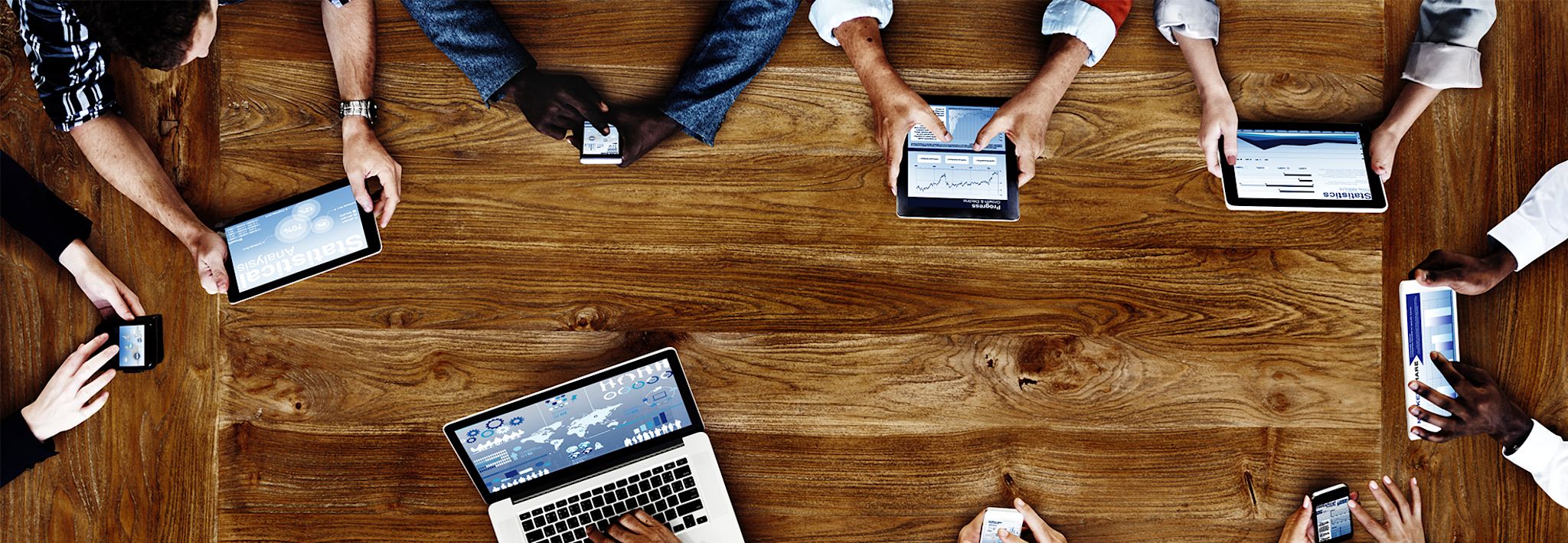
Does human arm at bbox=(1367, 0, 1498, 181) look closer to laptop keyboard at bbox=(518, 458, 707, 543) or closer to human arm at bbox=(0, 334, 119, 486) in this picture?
laptop keyboard at bbox=(518, 458, 707, 543)

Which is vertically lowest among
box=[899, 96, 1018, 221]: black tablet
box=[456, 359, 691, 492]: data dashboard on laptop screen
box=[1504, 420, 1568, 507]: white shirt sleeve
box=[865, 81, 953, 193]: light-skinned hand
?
box=[1504, 420, 1568, 507]: white shirt sleeve

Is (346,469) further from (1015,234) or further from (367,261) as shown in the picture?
(1015,234)

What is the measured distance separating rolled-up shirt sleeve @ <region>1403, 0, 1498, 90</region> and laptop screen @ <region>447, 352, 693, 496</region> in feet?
5.24

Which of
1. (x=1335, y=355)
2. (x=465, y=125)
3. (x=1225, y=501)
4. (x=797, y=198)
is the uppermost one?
(x=465, y=125)

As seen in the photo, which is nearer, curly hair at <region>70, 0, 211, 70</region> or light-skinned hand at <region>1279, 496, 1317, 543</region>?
curly hair at <region>70, 0, 211, 70</region>

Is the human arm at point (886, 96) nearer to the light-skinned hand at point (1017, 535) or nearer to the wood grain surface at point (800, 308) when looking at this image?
the wood grain surface at point (800, 308)

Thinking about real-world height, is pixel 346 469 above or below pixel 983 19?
below

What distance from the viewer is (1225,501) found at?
1.64 metres

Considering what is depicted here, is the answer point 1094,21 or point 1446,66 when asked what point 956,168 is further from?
point 1446,66

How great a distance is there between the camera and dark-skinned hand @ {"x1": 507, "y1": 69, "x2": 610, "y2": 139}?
1619 millimetres

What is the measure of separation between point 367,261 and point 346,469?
42 cm

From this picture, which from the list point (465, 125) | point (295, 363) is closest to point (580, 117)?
point (465, 125)

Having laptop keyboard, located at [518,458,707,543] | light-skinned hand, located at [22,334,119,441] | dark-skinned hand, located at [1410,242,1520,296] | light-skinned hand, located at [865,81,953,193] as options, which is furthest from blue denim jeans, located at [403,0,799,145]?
dark-skinned hand, located at [1410,242,1520,296]

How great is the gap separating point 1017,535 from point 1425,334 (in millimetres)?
925
